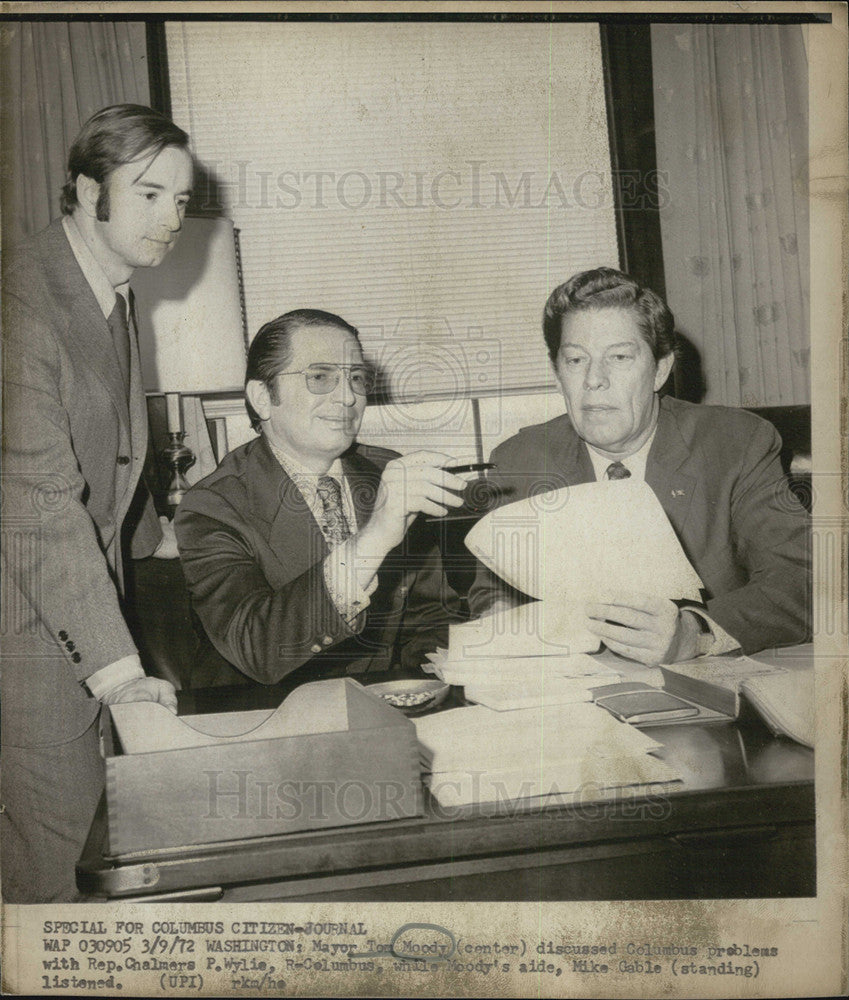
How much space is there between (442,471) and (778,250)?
35.4 inches

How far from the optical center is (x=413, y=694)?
61.3 inches

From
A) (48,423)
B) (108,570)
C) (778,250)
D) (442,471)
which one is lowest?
(108,570)

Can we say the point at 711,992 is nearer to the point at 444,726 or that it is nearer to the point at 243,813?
the point at 444,726

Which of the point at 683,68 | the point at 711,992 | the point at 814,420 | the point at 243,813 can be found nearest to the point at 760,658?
the point at 814,420

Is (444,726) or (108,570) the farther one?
(108,570)

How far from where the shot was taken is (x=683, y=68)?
198cm

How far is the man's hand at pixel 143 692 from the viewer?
68.2 inches

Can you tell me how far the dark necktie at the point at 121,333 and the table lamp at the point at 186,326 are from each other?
26 millimetres

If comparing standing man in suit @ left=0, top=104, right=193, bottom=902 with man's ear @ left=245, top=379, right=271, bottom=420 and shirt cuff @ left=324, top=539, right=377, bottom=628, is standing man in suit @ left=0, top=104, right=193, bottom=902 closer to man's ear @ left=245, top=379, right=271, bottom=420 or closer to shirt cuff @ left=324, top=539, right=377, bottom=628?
man's ear @ left=245, top=379, right=271, bottom=420

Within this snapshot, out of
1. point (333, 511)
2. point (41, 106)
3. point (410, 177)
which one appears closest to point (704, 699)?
point (333, 511)

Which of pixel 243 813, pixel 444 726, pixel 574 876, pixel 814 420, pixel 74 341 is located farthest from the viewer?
pixel 814 420

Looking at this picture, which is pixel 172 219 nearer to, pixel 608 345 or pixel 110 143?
pixel 110 143

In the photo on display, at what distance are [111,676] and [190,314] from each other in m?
0.75

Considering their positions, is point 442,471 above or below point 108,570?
above
